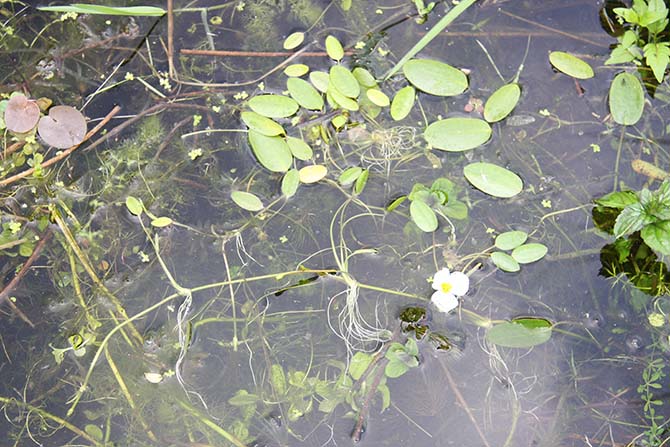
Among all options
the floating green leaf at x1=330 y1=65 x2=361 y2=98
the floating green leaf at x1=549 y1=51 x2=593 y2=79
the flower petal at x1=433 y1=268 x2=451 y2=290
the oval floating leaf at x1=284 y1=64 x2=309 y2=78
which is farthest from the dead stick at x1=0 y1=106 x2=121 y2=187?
the floating green leaf at x1=549 y1=51 x2=593 y2=79

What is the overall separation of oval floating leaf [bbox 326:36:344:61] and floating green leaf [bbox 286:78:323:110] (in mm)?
141

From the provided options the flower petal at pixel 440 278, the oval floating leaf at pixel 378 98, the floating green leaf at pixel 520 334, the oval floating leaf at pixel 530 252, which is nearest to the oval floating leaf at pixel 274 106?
the oval floating leaf at pixel 378 98

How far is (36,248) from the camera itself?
229cm

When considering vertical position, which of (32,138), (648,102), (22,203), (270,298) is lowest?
(270,298)

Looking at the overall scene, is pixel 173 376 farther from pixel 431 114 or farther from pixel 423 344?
pixel 431 114

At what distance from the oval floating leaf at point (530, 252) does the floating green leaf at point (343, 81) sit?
75cm

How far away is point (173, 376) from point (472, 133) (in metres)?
1.26

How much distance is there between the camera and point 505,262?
2.10 meters

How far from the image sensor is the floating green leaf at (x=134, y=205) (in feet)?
7.41

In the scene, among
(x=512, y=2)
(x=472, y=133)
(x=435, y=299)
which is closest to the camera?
(x=435, y=299)

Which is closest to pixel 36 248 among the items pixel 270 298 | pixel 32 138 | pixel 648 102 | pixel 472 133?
pixel 32 138

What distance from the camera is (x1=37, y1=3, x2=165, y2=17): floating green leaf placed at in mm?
2299

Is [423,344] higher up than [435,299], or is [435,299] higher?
[435,299]

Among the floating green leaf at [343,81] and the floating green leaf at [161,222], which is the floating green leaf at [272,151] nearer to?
the floating green leaf at [343,81]
